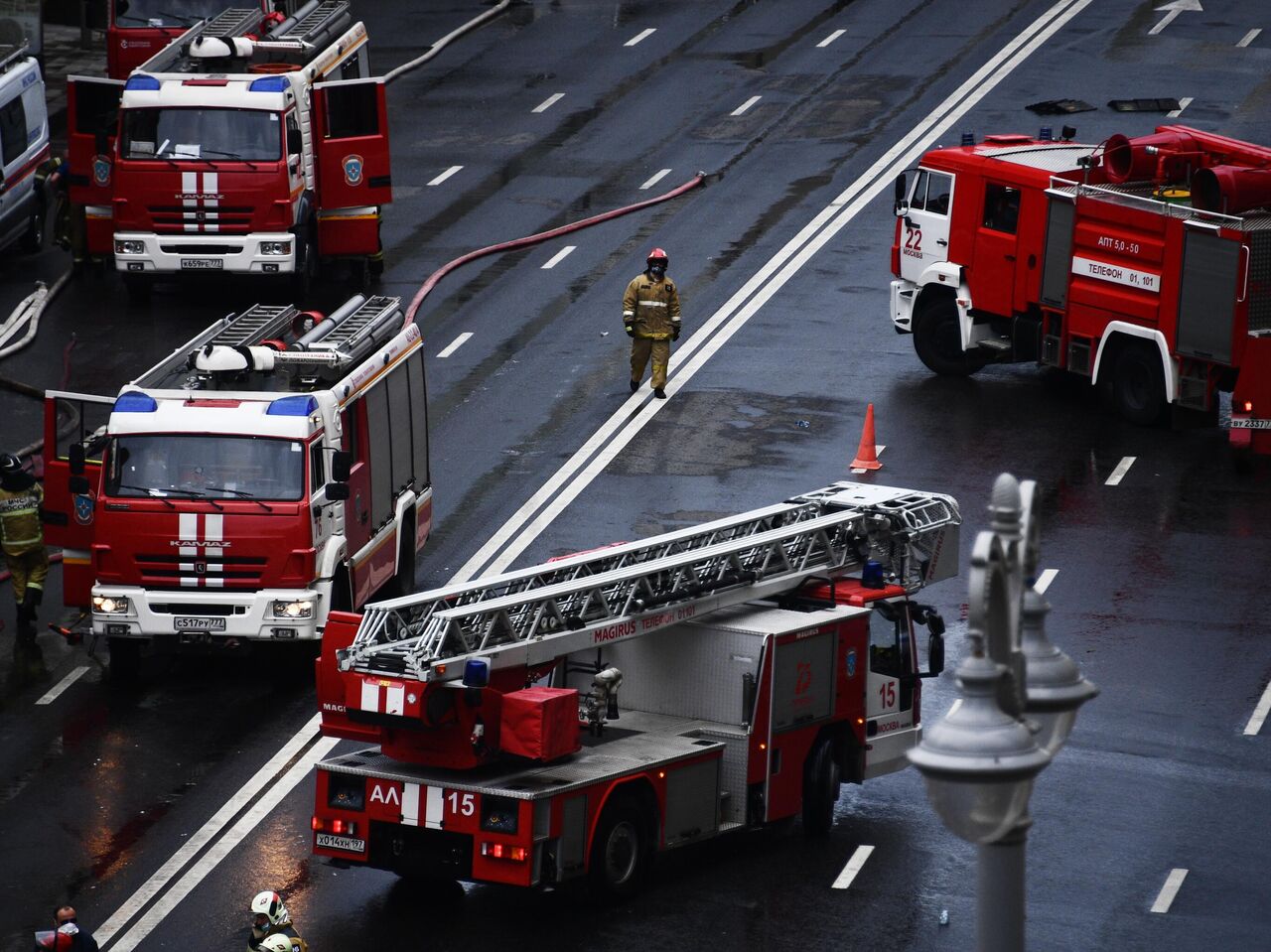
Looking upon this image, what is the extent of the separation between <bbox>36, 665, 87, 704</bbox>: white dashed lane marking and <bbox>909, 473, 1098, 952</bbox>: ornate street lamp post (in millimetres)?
15859

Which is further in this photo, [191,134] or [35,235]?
[35,235]

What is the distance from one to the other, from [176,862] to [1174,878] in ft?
24.6

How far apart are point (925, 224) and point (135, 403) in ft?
42.1

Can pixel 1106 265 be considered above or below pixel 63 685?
above

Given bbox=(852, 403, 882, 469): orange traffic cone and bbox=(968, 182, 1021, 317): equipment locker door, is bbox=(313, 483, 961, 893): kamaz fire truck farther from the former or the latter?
bbox=(968, 182, 1021, 317): equipment locker door

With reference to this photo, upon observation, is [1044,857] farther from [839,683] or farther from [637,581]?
[637,581]

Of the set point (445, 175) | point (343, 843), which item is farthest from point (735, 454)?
point (445, 175)

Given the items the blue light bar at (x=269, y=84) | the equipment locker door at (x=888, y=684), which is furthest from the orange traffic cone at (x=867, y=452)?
the blue light bar at (x=269, y=84)

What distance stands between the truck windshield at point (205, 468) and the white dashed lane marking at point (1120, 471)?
1021cm

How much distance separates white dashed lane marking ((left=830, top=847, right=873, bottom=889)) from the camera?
1898 centimetres

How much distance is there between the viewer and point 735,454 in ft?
97.2

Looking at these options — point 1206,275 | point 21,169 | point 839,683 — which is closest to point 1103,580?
point 1206,275

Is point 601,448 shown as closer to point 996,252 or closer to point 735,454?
point 735,454

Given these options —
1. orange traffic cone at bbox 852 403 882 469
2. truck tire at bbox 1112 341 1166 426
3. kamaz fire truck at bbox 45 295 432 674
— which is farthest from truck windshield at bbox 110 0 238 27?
kamaz fire truck at bbox 45 295 432 674
